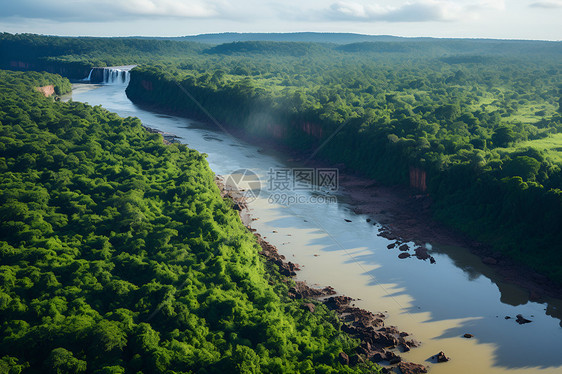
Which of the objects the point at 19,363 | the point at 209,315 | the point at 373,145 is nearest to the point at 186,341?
the point at 209,315

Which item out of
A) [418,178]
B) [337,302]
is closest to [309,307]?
[337,302]

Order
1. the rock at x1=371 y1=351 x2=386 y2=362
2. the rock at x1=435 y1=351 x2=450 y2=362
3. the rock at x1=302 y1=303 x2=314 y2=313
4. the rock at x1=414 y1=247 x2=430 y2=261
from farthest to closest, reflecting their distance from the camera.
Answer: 1. the rock at x1=414 y1=247 x2=430 y2=261
2. the rock at x1=302 y1=303 x2=314 y2=313
3. the rock at x1=435 y1=351 x2=450 y2=362
4. the rock at x1=371 y1=351 x2=386 y2=362

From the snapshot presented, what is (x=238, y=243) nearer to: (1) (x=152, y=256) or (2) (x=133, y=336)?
(1) (x=152, y=256)

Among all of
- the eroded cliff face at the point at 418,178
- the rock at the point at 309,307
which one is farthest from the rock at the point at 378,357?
the eroded cliff face at the point at 418,178

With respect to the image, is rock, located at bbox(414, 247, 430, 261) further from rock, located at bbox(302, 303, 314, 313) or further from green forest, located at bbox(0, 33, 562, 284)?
rock, located at bbox(302, 303, 314, 313)

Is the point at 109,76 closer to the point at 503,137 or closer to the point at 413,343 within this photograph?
the point at 503,137

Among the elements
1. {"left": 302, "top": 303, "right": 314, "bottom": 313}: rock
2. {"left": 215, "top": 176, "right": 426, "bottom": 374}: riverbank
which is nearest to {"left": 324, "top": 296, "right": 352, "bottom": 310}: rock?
{"left": 215, "top": 176, "right": 426, "bottom": 374}: riverbank
